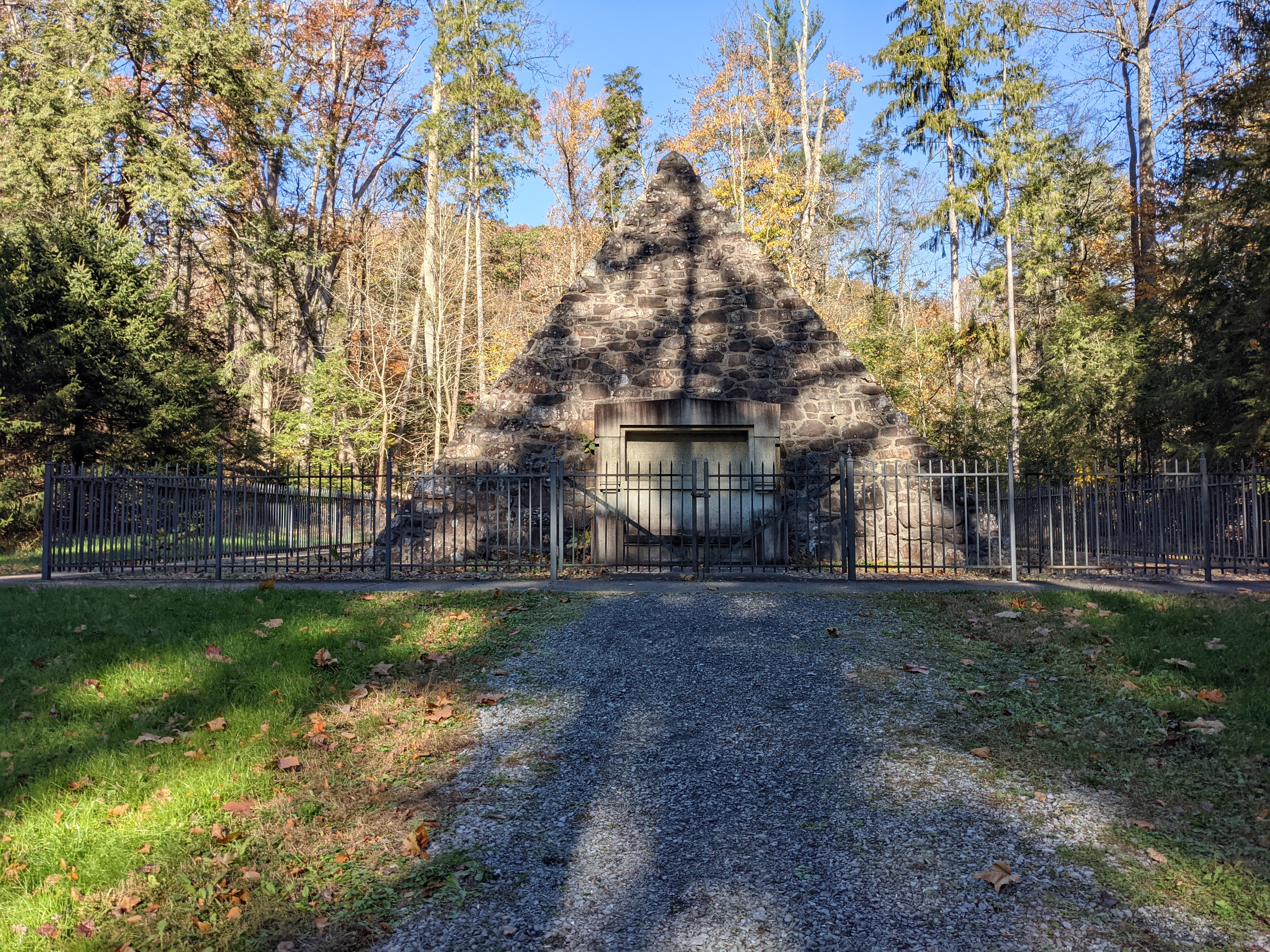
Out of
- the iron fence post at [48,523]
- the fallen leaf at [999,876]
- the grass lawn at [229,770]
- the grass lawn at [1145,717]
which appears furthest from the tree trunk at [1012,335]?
the iron fence post at [48,523]

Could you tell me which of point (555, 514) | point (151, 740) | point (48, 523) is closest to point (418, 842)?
point (151, 740)

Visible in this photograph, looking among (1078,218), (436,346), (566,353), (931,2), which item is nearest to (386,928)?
(566,353)

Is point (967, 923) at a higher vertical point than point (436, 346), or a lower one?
lower

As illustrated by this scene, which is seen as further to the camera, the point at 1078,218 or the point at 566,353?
the point at 1078,218

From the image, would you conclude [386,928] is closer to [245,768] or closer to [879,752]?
[245,768]

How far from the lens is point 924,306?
38.3 metres

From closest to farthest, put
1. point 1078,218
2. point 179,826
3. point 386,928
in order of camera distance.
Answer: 1. point 386,928
2. point 179,826
3. point 1078,218

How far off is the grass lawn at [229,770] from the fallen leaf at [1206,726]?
475 centimetres

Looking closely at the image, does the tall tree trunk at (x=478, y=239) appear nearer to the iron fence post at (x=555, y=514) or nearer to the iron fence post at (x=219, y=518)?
the iron fence post at (x=219, y=518)

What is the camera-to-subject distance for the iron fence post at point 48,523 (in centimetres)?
1209

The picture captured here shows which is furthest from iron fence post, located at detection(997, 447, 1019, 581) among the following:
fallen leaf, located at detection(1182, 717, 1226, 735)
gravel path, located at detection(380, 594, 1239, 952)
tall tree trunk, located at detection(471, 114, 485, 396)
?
tall tree trunk, located at detection(471, 114, 485, 396)

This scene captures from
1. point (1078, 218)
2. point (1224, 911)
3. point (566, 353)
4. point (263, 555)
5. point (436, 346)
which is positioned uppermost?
point (1078, 218)

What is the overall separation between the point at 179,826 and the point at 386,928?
1504 millimetres

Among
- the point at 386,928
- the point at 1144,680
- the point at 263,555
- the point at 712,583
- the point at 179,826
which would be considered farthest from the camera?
the point at 263,555
